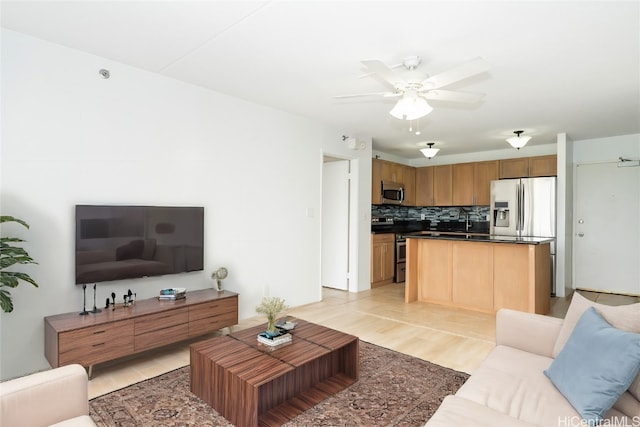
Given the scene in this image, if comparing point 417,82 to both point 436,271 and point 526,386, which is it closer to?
point 526,386

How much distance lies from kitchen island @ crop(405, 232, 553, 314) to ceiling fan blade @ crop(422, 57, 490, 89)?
8.42 ft

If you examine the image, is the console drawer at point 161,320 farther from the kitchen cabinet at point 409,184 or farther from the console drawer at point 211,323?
the kitchen cabinet at point 409,184

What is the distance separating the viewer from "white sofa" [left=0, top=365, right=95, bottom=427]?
146cm

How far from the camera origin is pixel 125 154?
3143 mm

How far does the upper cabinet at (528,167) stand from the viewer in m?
6.04

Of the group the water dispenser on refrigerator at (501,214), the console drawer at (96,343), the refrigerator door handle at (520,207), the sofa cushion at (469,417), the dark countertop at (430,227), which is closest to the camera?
the sofa cushion at (469,417)

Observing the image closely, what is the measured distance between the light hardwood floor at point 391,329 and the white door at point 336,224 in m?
0.35

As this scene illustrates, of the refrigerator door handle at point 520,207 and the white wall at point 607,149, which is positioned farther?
the refrigerator door handle at point 520,207

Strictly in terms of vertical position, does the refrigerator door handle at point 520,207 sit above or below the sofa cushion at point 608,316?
above

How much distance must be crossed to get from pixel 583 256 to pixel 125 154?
7.05m

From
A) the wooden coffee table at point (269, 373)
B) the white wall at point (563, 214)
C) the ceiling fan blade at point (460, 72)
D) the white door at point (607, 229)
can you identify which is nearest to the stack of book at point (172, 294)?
A: the wooden coffee table at point (269, 373)

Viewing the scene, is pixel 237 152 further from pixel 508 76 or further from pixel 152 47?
pixel 508 76

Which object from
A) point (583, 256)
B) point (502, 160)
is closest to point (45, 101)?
point (502, 160)

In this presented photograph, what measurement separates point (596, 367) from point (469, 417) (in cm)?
62
